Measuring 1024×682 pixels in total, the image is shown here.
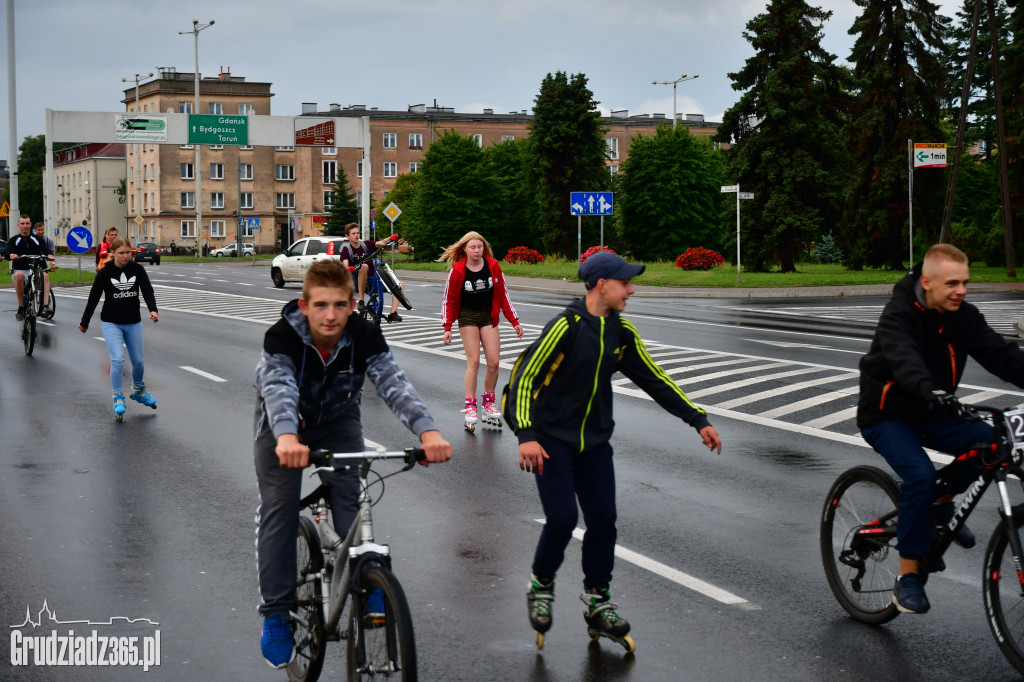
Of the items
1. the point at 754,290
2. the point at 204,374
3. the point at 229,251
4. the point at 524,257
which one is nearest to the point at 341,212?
the point at 229,251

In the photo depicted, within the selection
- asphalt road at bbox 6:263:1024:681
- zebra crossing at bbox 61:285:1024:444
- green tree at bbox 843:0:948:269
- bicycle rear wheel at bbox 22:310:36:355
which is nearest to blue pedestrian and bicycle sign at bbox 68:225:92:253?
zebra crossing at bbox 61:285:1024:444

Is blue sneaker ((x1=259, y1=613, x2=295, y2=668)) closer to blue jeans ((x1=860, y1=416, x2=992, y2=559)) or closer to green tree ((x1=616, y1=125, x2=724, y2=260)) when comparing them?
blue jeans ((x1=860, y1=416, x2=992, y2=559))

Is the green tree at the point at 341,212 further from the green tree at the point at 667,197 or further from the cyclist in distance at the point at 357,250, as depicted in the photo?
the cyclist in distance at the point at 357,250

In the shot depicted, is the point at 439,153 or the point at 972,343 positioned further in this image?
the point at 439,153

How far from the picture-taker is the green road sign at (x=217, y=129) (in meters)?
52.6

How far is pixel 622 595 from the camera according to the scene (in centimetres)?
578

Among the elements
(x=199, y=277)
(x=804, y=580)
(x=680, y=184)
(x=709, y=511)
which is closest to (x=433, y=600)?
(x=804, y=580)

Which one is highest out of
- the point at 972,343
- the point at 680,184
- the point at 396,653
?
the point at 680,184


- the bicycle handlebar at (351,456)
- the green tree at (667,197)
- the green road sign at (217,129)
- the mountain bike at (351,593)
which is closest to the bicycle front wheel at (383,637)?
the mountain bike at (351,593)

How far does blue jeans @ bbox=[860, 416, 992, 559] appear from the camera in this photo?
192 inches

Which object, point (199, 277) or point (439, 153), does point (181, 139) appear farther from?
point (439, 153)

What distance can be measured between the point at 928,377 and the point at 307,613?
2.63 m

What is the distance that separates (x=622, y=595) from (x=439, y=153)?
65183 millimetres

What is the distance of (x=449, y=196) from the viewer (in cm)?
6906
